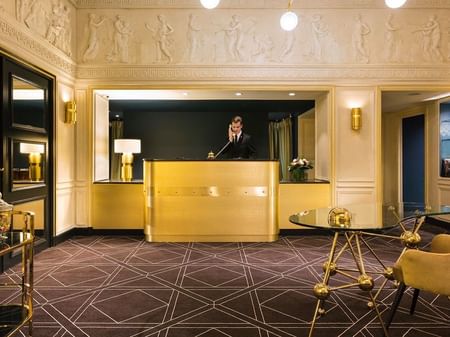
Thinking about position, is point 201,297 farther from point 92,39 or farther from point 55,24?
point 92,39

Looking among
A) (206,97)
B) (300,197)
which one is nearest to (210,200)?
(300,197)

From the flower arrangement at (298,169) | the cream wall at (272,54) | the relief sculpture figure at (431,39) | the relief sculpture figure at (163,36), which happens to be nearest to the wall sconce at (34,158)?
the cream wall at (272,54)

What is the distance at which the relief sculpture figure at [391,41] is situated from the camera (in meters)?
6.26

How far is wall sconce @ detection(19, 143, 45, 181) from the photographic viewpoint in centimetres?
478

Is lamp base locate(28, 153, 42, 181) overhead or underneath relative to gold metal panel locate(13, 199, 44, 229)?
overhead

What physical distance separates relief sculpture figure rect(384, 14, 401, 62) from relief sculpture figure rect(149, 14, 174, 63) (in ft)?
12.7

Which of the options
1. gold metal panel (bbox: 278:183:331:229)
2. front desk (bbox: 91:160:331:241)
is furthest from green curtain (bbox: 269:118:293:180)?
front desk (bbox: 91:160:331:241)

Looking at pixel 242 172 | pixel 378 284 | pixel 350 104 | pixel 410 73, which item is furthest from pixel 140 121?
pixel 378 284

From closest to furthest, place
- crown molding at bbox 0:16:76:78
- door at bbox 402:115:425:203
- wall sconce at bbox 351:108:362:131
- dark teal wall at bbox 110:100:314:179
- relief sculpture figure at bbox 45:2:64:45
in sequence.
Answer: crown molding at bbox 0:16:76:78, relief sculpture figure at bbox 45:2:64:45, wall sconce at bbox 351:108:362:131, door at bbox 402:115:425:203, dark teal wall at bbox 110:100:314:179

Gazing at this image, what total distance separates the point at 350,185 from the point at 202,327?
4.41 meters

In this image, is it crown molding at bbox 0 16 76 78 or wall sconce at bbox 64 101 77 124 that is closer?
crown molding at bbox 0 16 76 78

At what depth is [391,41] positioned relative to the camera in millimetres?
6266

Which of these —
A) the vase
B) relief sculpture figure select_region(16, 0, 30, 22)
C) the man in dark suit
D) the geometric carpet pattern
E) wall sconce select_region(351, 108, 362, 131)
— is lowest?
the geometric carpet pattern

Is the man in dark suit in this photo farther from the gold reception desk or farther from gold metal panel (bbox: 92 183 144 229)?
gold metal panel (bbox: 92 183 144 229)
